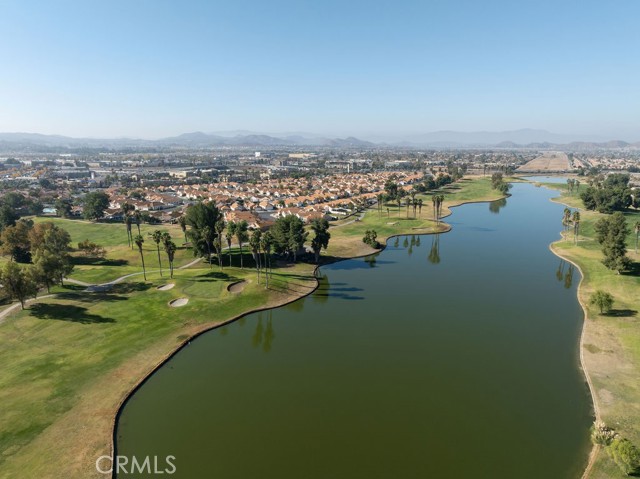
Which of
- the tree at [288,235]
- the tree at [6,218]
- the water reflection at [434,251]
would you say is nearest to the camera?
the tree at [288,235]

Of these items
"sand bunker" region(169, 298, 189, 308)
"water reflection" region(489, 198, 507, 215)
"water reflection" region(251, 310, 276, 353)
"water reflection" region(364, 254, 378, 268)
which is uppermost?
"water reflection" region(489, 198, 507, 215)

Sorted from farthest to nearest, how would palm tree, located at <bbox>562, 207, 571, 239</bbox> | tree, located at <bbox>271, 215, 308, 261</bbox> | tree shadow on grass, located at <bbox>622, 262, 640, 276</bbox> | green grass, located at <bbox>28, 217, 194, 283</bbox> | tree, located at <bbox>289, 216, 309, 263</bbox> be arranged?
palm tree, located at <bbox>562, 207, 571, 239</bbox> → tree, located at <bbox>271, 215, 308, 261</bbox> → tree, located at <bbox>289, 216, 309, 263</bbox> → green grass, located at <bbox>28, 217, 194, 283</bbox> → tree shadow on grass, located at <bbox>622, 262, 640, 276</bbox>

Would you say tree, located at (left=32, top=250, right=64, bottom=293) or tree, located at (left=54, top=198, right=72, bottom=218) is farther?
tree, located at (left=54, top=198, right=72, bottom=218)

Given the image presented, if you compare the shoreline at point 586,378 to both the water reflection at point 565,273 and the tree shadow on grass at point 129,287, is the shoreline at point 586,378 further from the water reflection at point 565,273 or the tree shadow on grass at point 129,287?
the tree shadow on grass at point 129,287

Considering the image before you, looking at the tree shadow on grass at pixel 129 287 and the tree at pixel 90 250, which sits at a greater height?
the tree at pixel 90 250

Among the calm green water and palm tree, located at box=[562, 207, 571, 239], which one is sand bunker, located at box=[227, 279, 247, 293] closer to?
the calm green water

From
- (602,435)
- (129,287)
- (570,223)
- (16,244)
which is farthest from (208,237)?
(570,223)

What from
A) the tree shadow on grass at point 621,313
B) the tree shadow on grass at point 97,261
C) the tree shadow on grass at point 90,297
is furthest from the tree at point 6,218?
the tree shadow on grass at point 621,313

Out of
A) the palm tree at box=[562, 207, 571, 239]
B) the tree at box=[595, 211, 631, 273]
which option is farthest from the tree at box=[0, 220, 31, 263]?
the palm tree at box=[562, 207, 571, 239]
